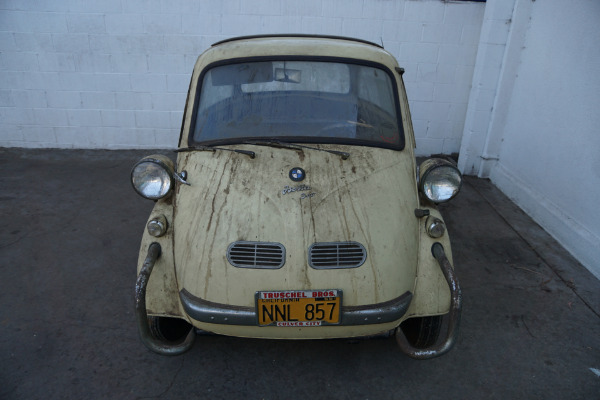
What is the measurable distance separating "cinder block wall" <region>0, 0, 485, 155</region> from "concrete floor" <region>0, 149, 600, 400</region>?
249 cm

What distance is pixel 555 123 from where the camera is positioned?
15.5ft

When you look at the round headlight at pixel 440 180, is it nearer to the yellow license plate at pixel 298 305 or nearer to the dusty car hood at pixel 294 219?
the dusty car hood at pixel 294 219

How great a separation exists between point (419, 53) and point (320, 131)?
4206 mm

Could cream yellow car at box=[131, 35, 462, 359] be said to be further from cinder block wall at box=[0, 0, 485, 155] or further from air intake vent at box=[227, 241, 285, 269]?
cinder block wall at box=[0, 0, 485, 155]

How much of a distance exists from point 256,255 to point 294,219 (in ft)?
0.98

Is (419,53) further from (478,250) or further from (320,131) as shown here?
(320,131)

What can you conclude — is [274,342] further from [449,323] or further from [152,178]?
[152,178]

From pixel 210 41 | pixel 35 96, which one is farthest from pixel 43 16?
pixel 210 41

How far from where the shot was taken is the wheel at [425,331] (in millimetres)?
2656

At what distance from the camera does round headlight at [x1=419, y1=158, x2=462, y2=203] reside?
107 inches

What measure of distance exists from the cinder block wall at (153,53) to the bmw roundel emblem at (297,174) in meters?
4.27

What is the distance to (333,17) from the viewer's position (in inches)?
242

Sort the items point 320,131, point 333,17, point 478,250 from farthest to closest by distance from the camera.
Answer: point 333,17, point 478,250, point 320,131

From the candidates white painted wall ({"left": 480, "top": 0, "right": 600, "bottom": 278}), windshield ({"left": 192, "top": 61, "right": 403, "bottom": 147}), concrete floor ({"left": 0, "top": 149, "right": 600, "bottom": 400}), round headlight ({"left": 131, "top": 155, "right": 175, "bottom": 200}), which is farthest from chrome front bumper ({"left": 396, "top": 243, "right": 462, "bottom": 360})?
white painted wall ({"left": 480, "top": 0, "right": 600, "bottom": 278})
